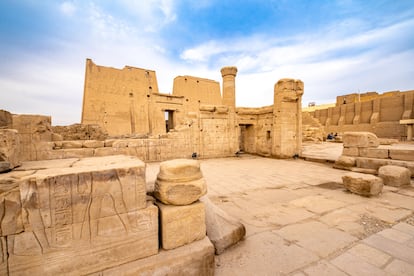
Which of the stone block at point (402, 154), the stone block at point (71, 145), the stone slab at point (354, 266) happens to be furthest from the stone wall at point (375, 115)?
the stone block at point (71, 145)

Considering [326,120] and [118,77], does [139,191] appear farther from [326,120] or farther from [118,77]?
[326,120]

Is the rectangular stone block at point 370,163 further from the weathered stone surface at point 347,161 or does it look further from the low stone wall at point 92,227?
the low stone wall at point 92,227

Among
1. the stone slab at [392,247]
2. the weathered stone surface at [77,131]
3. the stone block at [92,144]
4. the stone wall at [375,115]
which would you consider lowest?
the stone slab at [392,247]

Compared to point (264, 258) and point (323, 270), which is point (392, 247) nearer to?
point (323, 270)

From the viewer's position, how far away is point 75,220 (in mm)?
1373

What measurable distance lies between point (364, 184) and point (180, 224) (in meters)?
4.35

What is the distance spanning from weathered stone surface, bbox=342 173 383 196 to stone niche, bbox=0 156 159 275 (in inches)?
181

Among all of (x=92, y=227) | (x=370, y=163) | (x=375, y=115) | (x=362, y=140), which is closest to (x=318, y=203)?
(x=92, y=227)

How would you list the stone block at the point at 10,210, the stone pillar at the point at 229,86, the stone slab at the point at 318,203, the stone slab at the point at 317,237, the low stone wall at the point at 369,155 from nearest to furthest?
the stone block at the point at 10,210
the stone slab at the point at 317,237
the stone slab at the point at 318,203
the low stone wall at the point at 369,155
the stone pillar at the point at 229,86

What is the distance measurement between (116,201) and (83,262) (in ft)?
1.70

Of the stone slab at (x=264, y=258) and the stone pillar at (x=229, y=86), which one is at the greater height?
the stone pillar at (x=229, y=86)

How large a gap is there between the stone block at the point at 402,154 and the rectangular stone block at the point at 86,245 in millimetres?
7574

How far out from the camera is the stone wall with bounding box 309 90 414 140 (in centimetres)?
1647

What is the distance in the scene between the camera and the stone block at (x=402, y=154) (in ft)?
17.0
